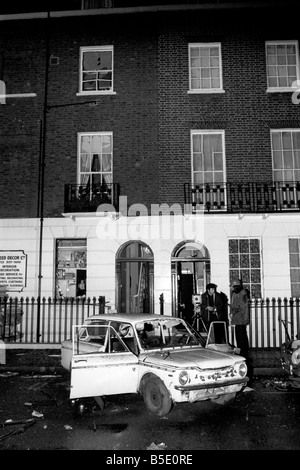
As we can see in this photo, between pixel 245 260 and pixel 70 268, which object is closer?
pixel 245 260

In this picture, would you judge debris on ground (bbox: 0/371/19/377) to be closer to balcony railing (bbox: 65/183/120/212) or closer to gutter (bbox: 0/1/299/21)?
balcony railing (bbox: 65/183/120/212)

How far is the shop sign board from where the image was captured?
45.0 feet

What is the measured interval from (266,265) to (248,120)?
5016 millimetres

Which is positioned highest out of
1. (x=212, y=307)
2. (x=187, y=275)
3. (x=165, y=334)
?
(x=187, y=275)

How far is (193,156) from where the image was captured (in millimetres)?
14188

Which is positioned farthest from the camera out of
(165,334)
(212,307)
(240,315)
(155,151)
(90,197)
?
(155,151)

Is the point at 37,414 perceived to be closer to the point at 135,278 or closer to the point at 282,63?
the point at 135,278

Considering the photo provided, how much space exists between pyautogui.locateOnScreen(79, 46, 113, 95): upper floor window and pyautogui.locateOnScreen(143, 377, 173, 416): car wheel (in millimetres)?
11358

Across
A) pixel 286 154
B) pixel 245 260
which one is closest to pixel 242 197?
pixel 245 260

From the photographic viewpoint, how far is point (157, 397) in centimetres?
614

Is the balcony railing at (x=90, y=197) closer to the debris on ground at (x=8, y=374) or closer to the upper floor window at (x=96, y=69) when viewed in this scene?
the upper floor window at (x=96, y=69)

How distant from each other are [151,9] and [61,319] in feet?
36.9

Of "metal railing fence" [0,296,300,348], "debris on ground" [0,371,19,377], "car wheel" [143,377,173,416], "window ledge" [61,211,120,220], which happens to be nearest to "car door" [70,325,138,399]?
"car wheel" [143,377,173,416]
